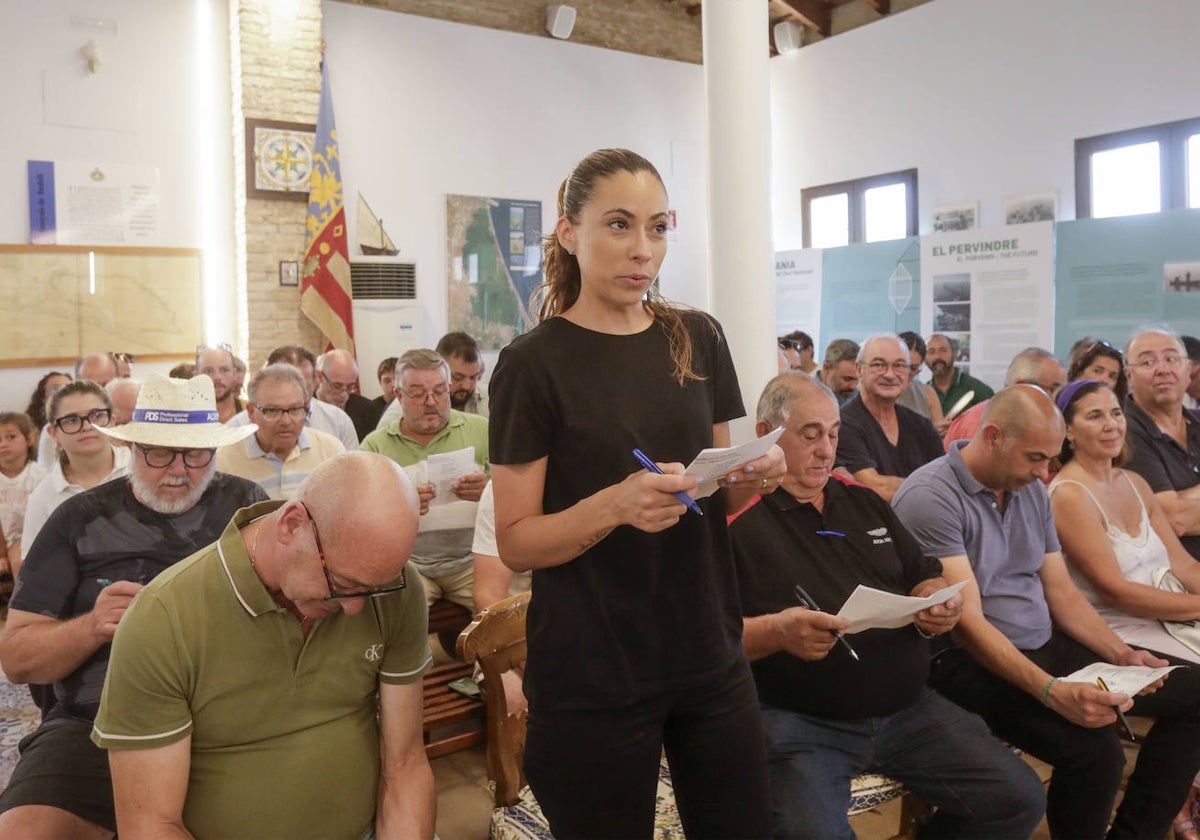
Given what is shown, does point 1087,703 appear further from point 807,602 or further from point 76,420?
point 76,420

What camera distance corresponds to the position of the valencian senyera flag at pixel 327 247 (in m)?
8.84

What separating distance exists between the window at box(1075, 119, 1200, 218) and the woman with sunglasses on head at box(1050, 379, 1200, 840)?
6008 millimetres

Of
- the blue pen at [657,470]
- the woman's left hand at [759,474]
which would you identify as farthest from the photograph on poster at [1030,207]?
the blue pen at [657,470]

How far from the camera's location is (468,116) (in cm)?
1020

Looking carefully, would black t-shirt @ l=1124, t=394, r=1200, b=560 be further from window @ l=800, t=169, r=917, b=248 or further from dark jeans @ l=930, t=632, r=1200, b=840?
window @ l=800, t=169, r=917, b=248

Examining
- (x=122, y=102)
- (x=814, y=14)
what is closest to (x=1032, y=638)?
(x=122, y=102)

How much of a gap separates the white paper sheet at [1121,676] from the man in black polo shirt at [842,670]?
33 cm

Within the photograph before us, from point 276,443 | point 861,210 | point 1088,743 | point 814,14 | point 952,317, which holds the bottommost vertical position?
point 1088,743

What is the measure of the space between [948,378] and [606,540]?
748cm

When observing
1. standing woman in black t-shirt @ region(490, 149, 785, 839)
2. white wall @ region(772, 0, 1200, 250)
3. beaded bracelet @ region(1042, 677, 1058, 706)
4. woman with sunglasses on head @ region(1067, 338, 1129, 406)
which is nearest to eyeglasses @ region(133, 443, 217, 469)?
standing woman in black t-shirt @ region(490, 149, 785, 839)

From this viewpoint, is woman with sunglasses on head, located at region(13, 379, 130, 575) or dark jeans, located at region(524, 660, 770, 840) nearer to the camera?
dark jeans, located at region(524, 660, 770, 840)

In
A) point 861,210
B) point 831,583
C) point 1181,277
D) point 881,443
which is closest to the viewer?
point 831,583

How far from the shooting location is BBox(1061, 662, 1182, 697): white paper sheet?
2.55 m

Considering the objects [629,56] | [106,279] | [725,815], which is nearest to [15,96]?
[106,279]
